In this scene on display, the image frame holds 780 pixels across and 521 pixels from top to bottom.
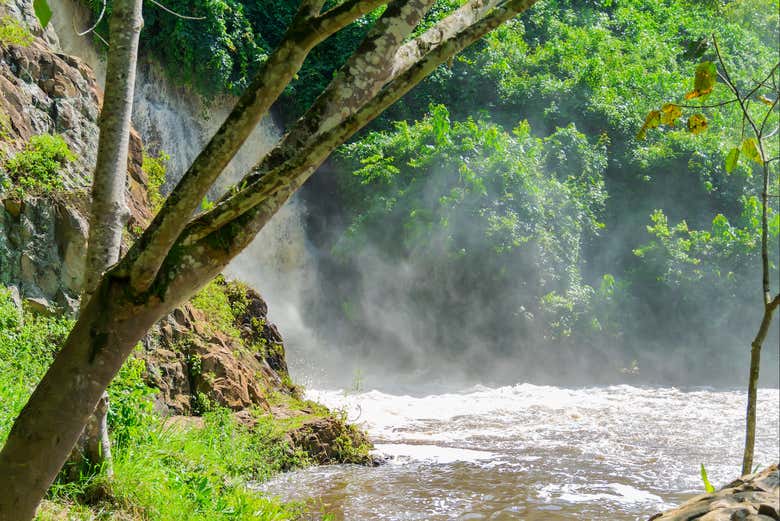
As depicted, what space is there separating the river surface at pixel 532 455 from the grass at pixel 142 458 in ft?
2.25

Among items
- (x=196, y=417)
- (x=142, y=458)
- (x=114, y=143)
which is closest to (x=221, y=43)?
(x=196, y=417)

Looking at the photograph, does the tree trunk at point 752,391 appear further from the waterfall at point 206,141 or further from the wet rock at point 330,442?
the waterfall at point 206,141

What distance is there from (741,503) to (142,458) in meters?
3.89

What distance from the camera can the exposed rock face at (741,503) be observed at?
7.48 feet

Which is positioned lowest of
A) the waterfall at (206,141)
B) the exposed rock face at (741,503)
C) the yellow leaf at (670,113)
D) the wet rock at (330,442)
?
the exposed rock face at (741,503)

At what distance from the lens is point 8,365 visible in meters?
5.34

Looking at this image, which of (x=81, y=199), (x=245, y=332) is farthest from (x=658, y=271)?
(x=81, y=199)

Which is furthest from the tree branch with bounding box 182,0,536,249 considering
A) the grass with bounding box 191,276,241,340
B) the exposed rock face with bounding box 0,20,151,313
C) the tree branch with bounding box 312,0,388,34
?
the grass with bounding box 191,276,241,340

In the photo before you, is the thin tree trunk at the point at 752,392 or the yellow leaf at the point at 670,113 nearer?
the thin tree trunk at the point at 752,392

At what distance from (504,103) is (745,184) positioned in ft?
20.2

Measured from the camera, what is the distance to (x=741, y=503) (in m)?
2.38

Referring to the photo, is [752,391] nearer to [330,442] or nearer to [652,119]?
[652,119]

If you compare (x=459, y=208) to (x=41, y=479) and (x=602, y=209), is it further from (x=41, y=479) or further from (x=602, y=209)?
(x=41, y=479)

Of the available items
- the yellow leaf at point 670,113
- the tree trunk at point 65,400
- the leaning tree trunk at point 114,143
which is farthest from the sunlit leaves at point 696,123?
the leaning tree trunk at point 114,143
